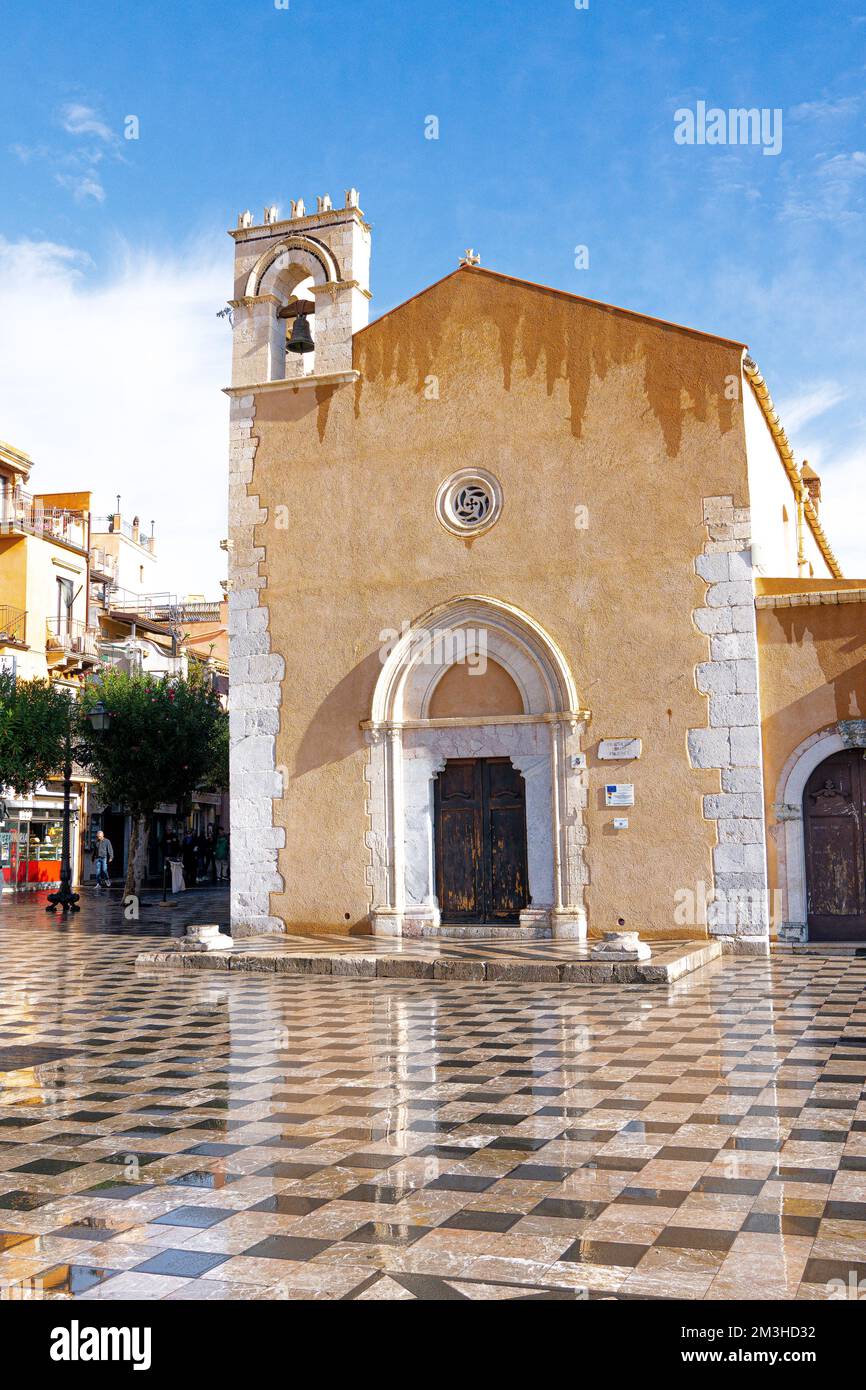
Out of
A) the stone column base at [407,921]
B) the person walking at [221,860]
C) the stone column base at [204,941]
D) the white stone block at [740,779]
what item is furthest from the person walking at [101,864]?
the white stone block at [740,779]

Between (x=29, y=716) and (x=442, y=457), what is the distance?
1333 centimetres

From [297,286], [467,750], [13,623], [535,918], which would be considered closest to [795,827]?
[535,918]

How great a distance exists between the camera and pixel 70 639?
113ft

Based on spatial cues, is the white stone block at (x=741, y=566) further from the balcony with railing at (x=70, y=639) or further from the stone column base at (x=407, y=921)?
the balcony with railing at (x=70, y=639)

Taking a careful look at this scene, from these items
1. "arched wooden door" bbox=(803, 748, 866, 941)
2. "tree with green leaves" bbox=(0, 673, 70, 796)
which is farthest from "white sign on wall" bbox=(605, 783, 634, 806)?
"tree with green leaves" bbox=(0, 673, 70, 796)

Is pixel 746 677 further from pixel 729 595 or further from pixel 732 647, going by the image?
pixel 729 595

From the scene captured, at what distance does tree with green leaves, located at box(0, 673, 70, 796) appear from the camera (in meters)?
24.5

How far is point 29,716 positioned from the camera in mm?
25125

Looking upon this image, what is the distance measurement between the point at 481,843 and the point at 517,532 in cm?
387

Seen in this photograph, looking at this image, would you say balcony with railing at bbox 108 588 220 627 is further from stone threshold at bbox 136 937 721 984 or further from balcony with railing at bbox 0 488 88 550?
stone threshold at bbox 136 937 721 984

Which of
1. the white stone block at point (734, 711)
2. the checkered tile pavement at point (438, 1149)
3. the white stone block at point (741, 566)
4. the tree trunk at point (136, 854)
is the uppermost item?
the white stone block at point (741, 566)

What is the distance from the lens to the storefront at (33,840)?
3123 cm

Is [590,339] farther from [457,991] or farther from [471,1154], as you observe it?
A: [471,1154]

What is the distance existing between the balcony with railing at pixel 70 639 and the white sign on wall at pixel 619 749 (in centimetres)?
2254
